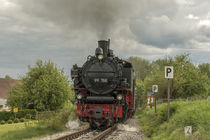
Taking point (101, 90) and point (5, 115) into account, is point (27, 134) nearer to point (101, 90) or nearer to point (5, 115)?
point (101, 90)

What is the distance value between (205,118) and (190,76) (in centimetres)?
2283

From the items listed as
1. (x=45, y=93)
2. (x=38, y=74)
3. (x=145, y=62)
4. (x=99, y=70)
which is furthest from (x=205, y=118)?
(x=145, y=62)

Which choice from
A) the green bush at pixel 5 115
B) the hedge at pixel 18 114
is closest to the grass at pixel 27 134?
the hedge at pixel 18 114

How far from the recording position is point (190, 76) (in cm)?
3003

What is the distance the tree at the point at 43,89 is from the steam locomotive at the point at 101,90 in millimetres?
14528

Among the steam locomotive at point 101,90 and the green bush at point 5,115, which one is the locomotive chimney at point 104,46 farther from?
the green bush at point 5,115

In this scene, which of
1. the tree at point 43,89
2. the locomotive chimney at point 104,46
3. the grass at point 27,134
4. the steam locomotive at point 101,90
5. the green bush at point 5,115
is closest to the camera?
the grass at point 27,134

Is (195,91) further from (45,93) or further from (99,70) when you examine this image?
(99,70)

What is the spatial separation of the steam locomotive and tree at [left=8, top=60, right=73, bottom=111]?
1453cm

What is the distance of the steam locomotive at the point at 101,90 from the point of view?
37.3ft

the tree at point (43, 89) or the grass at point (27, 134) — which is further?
the tree at point (43, 89)

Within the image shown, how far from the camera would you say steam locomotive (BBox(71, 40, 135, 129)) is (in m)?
11.4

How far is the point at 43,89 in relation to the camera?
25.9 meters

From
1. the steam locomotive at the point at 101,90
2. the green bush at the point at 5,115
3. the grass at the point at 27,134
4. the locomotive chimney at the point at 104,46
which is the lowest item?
the green bush at the point at 5,115
